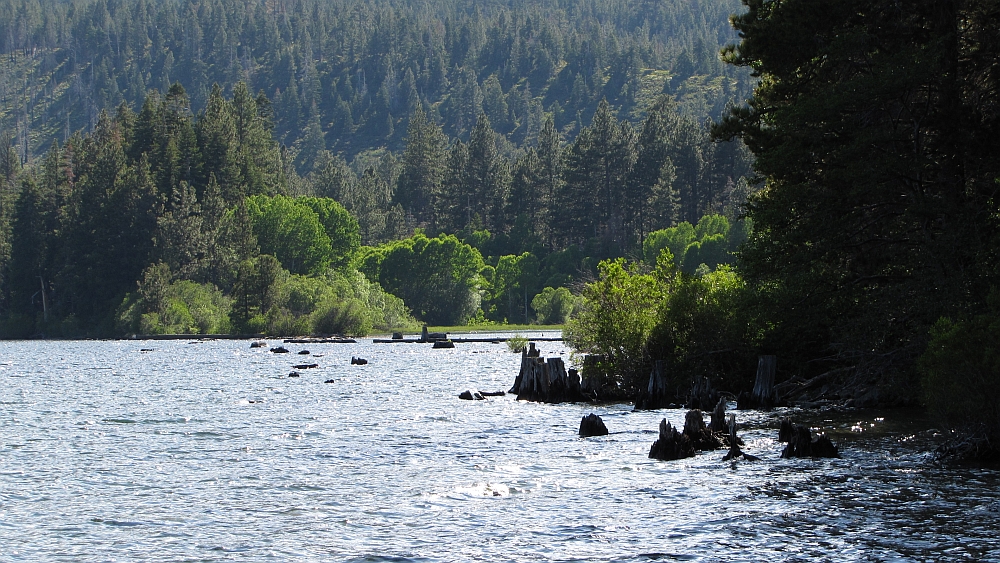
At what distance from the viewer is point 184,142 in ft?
573

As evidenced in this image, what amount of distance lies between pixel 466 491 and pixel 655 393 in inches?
661

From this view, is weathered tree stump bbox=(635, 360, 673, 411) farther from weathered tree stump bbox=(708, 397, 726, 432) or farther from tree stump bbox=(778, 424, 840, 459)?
tree stump bbox=(778, 424, 840, 459)

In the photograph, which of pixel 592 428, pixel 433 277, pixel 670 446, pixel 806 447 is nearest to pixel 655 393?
pixel 592 428

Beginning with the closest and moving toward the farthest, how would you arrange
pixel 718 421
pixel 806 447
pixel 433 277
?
pixel 806 447 < pixel 718 421 < pixel 433 277

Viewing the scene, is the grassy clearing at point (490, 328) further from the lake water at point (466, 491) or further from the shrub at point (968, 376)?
the shrub at point (968, 376)

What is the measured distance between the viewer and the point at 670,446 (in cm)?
2853

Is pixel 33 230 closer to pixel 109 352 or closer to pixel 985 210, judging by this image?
pixel 109 352

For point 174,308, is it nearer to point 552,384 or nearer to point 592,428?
point 552,384

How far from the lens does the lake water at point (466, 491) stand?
64.8ft

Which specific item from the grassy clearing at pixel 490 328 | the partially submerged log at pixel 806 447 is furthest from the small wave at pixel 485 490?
the grassy clearing at pixel 490 328

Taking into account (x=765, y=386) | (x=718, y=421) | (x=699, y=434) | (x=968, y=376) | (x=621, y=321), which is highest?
(x=621, y=321)

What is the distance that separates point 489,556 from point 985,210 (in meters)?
19.5

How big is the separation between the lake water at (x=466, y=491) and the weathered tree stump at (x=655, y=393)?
824 millimetres

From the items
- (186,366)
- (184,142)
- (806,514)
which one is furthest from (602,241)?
(806,514)
